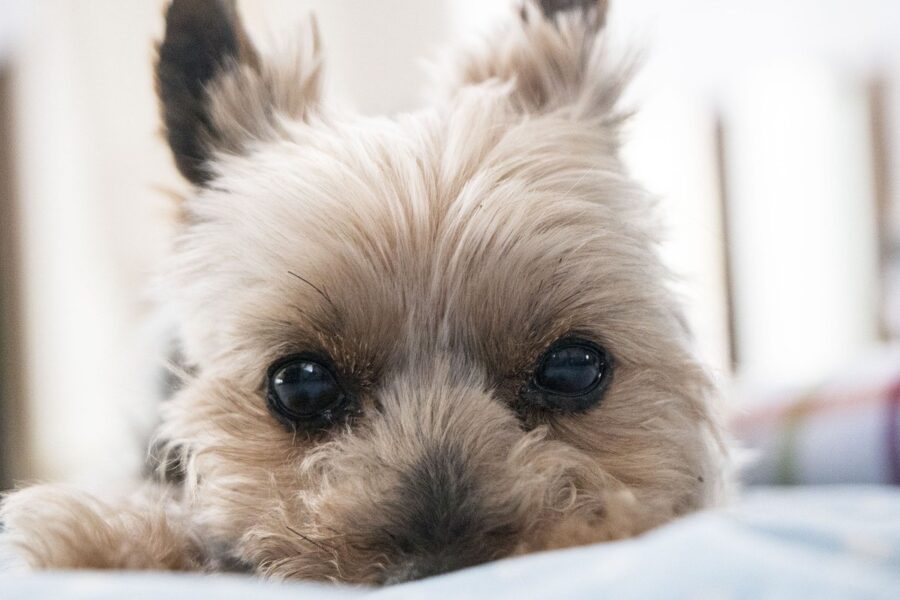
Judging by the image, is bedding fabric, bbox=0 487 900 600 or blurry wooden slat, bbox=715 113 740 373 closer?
bedding fabric, bbox=0 487 900 600

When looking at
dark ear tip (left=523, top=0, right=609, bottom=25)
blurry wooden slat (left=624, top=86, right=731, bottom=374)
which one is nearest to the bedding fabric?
dark ear tip (left=523, top=0, right=609, bottom=25)

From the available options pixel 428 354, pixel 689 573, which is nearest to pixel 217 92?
pixel 428 354

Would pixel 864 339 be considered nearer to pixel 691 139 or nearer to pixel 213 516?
pixel 691 139

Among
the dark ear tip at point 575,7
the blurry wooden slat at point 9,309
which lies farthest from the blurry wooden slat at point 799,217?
the blurry wooden slat at point 9,309

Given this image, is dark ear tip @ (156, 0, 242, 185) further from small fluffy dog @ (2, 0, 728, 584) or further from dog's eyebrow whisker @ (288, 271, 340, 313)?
dog's eyebrow whisker @ (288, 271, 340, 313)

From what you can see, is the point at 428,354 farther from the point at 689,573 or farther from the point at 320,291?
the point at 689,573
